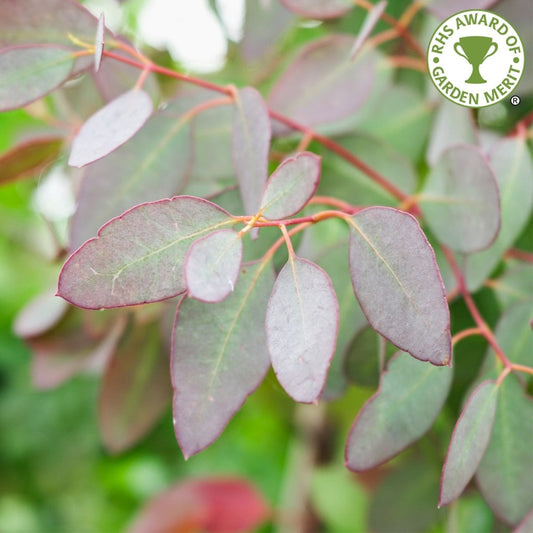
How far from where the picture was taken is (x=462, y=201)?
41 cm

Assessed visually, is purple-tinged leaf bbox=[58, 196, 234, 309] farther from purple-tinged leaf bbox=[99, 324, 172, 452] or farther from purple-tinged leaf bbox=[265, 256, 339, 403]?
purple-tinged leaf bbox=[99, 324, 172, 452]

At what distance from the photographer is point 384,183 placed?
1.52ft

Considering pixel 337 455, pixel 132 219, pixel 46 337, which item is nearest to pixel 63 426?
pixel 337 455

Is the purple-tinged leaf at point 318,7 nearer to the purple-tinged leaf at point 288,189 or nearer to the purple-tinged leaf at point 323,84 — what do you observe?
the purple-tinged leaf at point 323,84

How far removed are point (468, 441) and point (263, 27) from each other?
0.38 meters

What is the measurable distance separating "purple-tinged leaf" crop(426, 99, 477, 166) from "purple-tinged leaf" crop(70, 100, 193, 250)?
167mm

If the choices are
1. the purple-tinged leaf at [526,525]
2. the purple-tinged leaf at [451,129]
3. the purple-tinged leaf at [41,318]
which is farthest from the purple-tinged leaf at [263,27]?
the purple-tinged leaf at [526,525]

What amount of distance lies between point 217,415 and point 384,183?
0.22 m

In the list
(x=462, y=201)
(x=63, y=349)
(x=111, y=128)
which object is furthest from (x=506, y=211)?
(x=63, y=349)

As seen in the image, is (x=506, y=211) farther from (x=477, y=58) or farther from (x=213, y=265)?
(x=213, y=265)

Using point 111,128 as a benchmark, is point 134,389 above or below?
below

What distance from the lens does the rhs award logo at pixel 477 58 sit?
390 mm

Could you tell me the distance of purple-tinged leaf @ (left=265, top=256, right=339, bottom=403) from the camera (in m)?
0.27

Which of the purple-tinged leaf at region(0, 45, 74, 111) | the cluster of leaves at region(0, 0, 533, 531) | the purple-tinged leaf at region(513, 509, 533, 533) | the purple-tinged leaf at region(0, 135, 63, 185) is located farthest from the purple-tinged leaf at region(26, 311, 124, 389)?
the purple-tinged leaf at region(513, 509, 533, 533)
